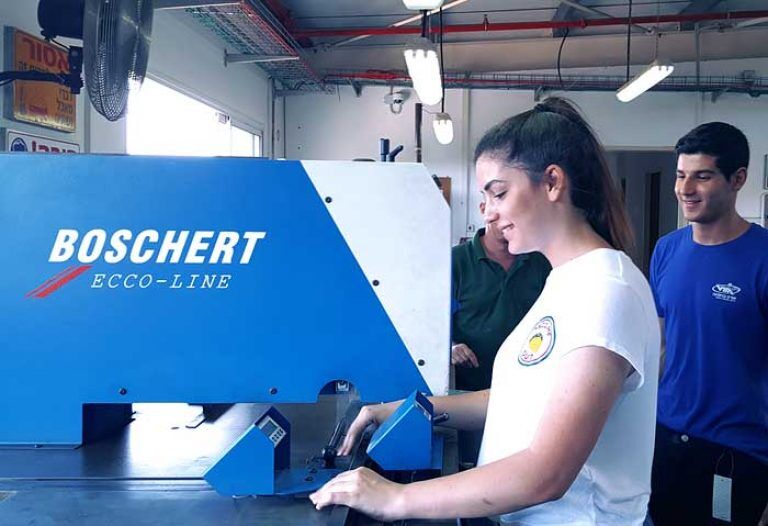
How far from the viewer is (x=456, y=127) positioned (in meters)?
7.34

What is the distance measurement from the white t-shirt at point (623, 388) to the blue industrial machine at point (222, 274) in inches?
7.4

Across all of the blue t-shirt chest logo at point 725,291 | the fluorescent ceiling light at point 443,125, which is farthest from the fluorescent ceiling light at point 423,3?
the fluorescent ceiling light at point 443,125

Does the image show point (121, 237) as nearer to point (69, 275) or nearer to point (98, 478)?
point (69, 275)

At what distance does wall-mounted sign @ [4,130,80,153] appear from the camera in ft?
8.06

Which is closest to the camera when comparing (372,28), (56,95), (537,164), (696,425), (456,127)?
(537,164)

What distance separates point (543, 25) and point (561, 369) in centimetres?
518

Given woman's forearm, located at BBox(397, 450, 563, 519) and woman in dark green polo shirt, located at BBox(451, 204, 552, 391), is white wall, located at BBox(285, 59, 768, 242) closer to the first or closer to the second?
woman in dark green polo shirt, located at BBox(451, 204, 552, 391)

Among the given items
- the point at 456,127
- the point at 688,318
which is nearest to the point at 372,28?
the point at 456,127

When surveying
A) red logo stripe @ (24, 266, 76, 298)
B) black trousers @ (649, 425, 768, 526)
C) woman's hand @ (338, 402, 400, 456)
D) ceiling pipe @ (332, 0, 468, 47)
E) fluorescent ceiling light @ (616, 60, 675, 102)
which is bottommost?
black trousers @ (649, 425, 768, 526)

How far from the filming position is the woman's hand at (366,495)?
32.2 inches

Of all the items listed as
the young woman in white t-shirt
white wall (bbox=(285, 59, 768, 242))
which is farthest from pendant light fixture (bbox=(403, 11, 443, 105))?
white wall (bbox=(285, 59, 768, 242))

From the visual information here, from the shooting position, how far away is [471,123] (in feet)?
24.0

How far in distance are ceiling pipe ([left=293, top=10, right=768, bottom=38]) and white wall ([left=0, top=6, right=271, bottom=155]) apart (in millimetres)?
765

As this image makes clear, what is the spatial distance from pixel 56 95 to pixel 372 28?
131 inches
